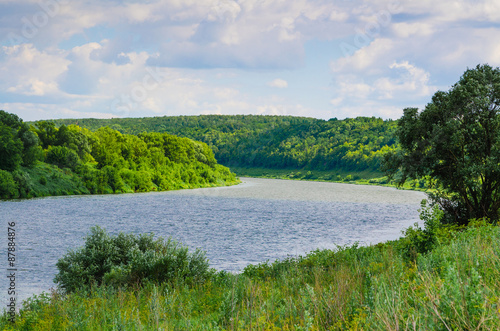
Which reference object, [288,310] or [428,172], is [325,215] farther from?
[288,310]

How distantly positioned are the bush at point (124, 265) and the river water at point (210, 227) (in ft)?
16.8

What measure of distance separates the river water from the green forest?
11157mm

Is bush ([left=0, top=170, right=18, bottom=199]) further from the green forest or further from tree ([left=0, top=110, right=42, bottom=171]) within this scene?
tree ([left=0, top=110, right=42, bottom=171])

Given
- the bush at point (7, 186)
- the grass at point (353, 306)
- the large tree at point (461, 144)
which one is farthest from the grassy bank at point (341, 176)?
the grass at point (353, 306)

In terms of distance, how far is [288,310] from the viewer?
682 centimetres

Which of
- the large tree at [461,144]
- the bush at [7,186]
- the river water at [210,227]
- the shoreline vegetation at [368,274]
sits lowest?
the river water at [210,227]

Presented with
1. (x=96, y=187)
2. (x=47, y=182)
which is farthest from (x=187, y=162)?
(x=47, y=182)

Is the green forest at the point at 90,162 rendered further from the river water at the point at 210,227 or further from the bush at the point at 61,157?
the river water at the point at 210,227

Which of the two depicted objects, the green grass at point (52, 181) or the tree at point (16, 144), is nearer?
the tree at point (16, 144)

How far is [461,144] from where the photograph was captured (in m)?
26.0

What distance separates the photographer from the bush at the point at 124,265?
15867 millimetres

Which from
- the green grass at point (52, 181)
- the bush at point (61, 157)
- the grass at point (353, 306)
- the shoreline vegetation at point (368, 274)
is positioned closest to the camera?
the grass at point (353, 306)

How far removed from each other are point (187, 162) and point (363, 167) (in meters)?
70.8

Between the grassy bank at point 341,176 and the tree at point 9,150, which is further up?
the tree at point 9,150
